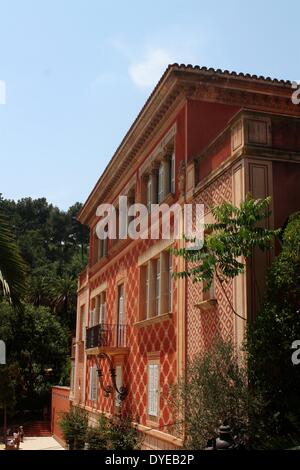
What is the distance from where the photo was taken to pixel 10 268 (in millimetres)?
6227

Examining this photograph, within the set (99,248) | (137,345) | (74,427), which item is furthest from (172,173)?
(74,427)

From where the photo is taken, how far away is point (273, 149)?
1076cm

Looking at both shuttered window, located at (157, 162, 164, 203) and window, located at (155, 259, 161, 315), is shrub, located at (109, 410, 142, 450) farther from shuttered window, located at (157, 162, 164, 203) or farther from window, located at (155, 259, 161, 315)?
shuttered window, located at (157, 162, 164, 203)

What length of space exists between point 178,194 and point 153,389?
513cm

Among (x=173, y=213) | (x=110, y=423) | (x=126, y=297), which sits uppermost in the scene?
(x=173, y=213)

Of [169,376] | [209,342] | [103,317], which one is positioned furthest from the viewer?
[103,317]

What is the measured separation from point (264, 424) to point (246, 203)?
11.6 ft

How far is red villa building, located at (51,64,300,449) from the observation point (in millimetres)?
10742

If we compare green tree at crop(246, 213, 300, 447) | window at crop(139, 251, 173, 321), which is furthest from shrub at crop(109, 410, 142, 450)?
green tree at crop(246, 213, 300, 447)

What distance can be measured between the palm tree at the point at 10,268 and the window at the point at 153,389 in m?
9.19

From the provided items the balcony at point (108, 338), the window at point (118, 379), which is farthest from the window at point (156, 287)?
the window at point (118, 379)

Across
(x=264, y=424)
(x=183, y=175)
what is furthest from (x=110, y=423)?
(x=264, y=424)
